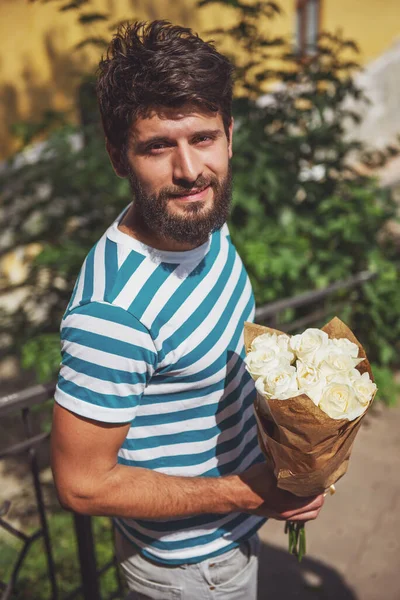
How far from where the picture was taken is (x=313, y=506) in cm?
178

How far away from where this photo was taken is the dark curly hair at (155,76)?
5.08 ft

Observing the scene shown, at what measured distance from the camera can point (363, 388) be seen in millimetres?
1538

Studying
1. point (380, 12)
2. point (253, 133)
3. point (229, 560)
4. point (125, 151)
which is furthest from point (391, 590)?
point (380, 12)

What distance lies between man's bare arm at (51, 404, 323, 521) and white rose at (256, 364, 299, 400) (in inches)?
14.3

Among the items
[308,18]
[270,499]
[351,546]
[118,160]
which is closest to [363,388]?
[270,499]

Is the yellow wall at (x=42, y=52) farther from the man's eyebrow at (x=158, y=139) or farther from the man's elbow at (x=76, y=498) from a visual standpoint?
the man's elbow at (x=76, y=498)

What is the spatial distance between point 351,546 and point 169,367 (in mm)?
2359

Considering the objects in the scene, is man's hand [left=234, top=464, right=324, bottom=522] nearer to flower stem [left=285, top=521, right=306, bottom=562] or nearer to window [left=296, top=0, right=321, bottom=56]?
flower stem [left=285, top=521, right=306, bottom=562]

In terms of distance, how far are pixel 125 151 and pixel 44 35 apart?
21.3ft

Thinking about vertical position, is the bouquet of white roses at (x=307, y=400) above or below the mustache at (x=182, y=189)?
below

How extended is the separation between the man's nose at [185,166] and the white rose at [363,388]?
2.27 ft

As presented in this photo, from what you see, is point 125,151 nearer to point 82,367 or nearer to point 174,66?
point 174,66

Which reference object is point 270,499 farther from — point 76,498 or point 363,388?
point 76,498

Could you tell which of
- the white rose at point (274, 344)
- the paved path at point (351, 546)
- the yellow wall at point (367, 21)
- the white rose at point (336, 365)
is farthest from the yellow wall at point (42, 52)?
the white rose at point (336, 365)
